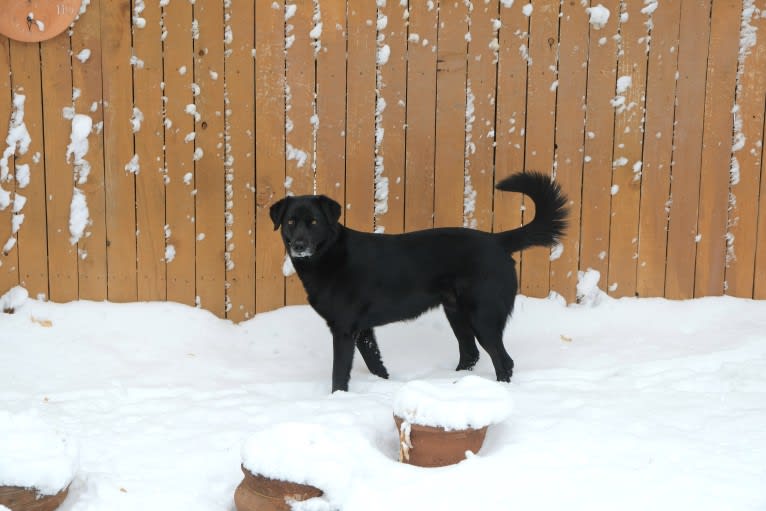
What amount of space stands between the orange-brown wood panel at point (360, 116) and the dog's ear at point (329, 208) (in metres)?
0.80

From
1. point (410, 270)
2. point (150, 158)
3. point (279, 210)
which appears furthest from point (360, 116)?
point (150, 158)

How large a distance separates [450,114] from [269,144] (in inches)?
43.3

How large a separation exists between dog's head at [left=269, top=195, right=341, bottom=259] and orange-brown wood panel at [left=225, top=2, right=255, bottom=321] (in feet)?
2.58

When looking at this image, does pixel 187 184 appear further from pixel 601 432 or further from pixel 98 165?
pixel 601 432

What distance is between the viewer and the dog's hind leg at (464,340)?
395 cm

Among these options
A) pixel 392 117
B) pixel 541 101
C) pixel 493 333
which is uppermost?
pixel 541 101

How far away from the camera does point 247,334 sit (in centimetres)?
429

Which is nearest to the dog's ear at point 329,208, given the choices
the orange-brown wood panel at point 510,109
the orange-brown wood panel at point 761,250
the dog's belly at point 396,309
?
the dog's belly at point 396,309

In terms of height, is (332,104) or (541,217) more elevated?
(332,104)

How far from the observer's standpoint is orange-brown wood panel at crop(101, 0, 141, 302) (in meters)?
4.13

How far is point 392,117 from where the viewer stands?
4285 mm

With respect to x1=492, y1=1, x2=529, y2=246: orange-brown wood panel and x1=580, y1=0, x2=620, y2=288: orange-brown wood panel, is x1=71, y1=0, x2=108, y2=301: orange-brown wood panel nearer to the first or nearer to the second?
x1=492, y1=1, x2=529, y2=246: orange-brown wood panel

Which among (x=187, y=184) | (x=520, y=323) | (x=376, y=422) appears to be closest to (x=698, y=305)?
(x=520, y=323)

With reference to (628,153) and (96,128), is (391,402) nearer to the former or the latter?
(628,153)
